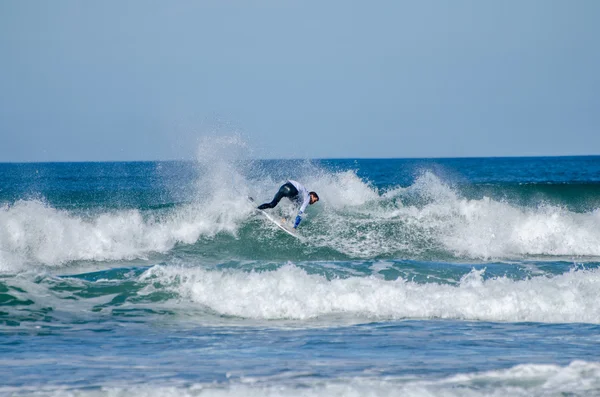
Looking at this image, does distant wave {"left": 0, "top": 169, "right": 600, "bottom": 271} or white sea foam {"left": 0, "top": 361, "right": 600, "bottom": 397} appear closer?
white sea foam {"left": 0, "top": 361, "right": 600, "bottom": 397}

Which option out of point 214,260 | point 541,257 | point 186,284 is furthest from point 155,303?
point 541,257

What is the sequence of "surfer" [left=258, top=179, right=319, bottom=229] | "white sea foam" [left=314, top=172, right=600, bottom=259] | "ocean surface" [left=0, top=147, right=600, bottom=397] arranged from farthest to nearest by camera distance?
1. "white sea foam" [left=314, top=172, right=600, bottom=259]
2. "surfer" [left=258, top=179, right=319, bottom=229]
3. "ocean surface" [left=0, top=147, right=600, bottom=397]

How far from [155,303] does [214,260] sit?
15.7 feet

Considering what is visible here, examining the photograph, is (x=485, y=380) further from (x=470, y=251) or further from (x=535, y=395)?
(x=470, y=251)

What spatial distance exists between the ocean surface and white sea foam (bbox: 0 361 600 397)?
0.03m

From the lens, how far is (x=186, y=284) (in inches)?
486

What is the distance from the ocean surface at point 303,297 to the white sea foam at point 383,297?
0.03m

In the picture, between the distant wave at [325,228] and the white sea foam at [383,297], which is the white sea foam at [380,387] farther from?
the distant wave at [325,228]

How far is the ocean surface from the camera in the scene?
7.35m

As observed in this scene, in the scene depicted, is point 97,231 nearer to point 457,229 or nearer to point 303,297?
point 303,297

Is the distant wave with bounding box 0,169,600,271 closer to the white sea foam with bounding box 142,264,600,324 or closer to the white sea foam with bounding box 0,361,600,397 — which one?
the white sea foam with bounding box 142,264,600,324

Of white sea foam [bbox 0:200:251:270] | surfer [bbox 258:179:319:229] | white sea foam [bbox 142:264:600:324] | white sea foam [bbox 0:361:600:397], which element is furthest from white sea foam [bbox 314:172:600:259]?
white sea foam [bbox 0:361:600:397]

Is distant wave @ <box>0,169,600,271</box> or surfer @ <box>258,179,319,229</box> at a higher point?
surfer @ <box>258,179,319,229</box>

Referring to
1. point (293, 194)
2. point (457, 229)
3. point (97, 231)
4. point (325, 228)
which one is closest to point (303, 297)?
point (293, 194)
